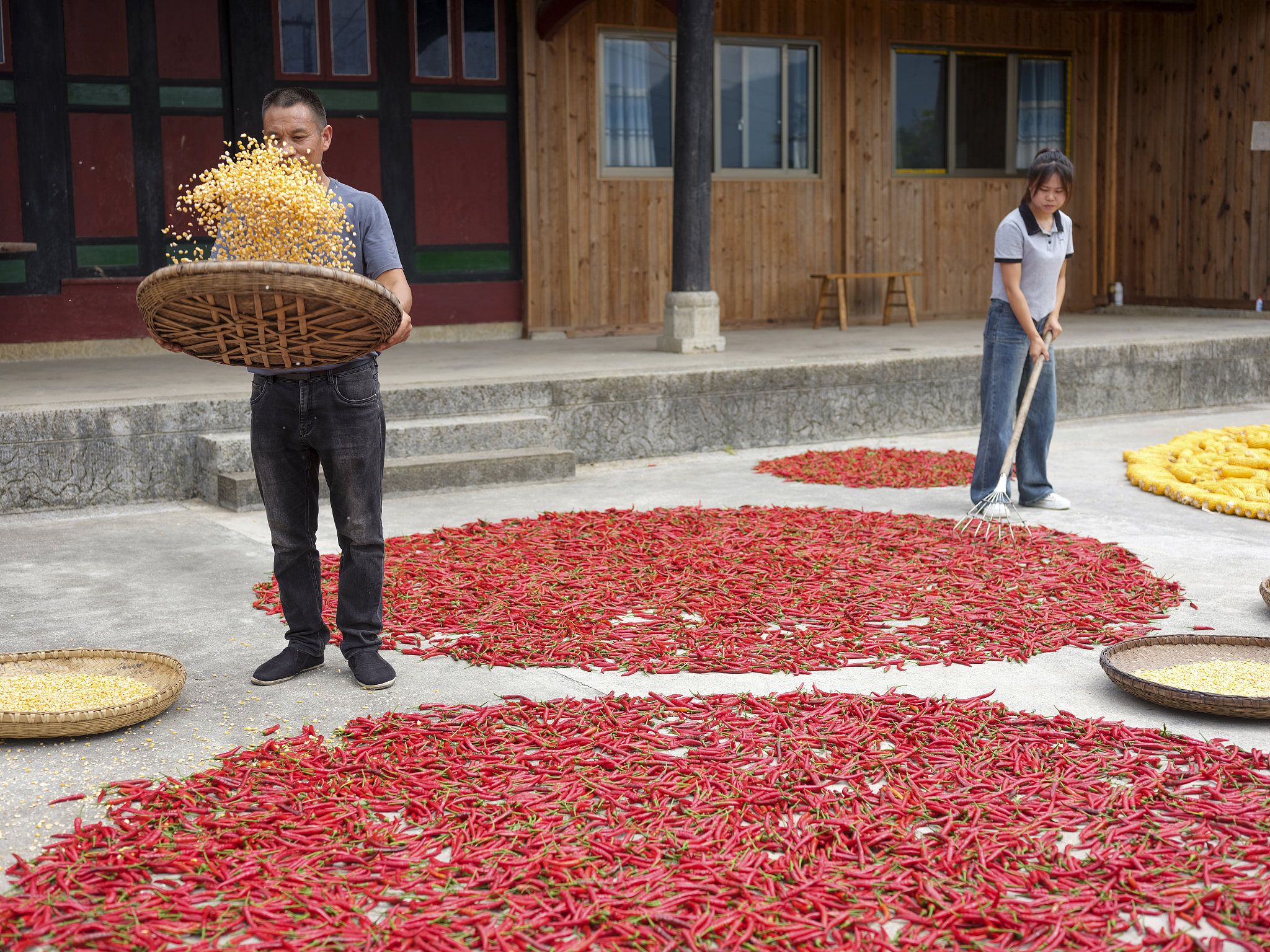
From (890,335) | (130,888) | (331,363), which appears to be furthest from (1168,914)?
(890,335)

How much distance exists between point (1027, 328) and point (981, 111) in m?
7.98

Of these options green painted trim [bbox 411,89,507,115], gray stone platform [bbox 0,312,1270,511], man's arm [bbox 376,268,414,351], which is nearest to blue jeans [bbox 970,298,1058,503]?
gray stone platform [bbox 0,312,1270,511]

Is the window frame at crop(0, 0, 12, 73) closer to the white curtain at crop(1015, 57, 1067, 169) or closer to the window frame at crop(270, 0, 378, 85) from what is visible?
the window frame at crop(270, 0, 378, 85)

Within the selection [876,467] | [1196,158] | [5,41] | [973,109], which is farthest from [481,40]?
[1196,158]

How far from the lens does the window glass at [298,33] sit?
1002 cm

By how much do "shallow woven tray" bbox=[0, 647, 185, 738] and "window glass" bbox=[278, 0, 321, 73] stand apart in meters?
7.41

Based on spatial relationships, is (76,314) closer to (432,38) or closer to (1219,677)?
(432,38)

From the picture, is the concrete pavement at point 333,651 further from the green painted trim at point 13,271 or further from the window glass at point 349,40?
the window glass at point 349,40

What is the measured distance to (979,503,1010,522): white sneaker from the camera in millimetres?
5707

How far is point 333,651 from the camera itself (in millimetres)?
4141

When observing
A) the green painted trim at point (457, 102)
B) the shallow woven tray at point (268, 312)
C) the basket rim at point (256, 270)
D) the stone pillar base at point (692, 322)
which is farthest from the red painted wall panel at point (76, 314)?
the basket rim at point (256, 270)

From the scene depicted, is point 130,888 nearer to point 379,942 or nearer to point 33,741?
point 379,942

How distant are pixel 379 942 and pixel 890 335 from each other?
30.4ft

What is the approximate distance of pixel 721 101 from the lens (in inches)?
464
